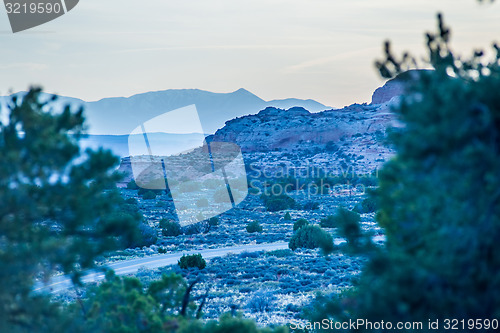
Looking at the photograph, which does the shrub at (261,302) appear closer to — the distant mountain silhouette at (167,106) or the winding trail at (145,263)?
the winding trail at (145,263)

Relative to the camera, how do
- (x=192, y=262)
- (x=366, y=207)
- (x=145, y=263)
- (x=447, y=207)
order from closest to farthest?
(x=447, y=207) → (x=192, y=262) → (x=145, y=263) → (x=366, y=207)

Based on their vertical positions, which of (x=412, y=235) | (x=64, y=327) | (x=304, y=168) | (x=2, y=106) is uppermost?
(x=2, y=106)

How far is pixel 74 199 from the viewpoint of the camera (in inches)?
272

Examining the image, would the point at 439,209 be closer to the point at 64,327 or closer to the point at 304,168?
the point at 64,327

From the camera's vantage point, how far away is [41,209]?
271 inches

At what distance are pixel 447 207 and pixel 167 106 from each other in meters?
69.1

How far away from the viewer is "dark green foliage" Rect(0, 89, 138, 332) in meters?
6.51

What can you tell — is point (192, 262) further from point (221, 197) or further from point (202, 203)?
point (221, 197)

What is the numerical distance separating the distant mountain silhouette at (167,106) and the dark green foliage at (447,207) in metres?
53.3

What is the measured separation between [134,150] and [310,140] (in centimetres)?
7321

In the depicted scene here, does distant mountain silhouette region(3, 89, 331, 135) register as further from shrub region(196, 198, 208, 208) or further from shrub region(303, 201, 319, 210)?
shrub region(303, 201, 319, 210)

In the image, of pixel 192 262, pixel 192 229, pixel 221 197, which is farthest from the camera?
pixel 221 197

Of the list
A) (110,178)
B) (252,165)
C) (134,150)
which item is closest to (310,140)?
(252,165)

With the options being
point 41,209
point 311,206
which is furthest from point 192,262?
point 311,206
